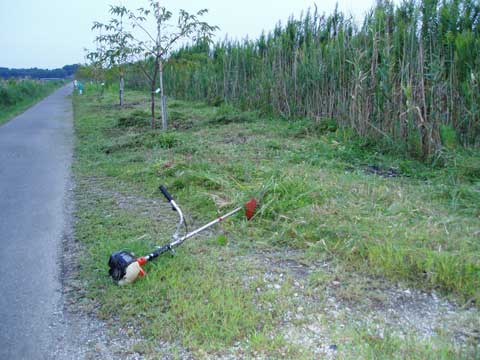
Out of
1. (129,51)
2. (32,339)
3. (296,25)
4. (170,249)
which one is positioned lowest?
(32,339)

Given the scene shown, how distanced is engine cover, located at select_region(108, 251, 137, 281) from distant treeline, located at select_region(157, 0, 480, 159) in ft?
14.2

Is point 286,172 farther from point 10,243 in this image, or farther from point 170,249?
point 10,243

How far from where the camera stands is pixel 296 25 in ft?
33.7

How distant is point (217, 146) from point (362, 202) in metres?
3.53

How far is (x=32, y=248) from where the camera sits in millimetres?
4016

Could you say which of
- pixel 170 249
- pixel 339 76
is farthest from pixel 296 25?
pixel 170 249

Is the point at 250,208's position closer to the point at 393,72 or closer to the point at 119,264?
the point at 119,264

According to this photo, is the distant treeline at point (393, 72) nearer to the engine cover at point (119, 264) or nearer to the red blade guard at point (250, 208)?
the red blade guard at point (250, 208)

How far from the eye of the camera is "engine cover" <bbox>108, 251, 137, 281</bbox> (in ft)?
10.5

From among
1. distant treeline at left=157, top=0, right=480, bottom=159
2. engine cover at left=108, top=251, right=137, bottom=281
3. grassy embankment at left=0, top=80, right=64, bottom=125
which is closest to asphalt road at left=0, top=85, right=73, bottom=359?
engine cover at left=108, top=251, right=137, bottom=281

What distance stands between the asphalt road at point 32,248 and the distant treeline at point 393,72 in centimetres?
408

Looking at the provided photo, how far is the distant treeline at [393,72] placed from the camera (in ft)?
19.8

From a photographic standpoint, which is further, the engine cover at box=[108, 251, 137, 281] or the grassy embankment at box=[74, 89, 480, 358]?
the engine cover at box=[108, 251, 137, 281]

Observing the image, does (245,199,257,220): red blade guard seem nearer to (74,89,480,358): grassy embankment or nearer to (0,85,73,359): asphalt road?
(74,89,480,358): grassy embankment
